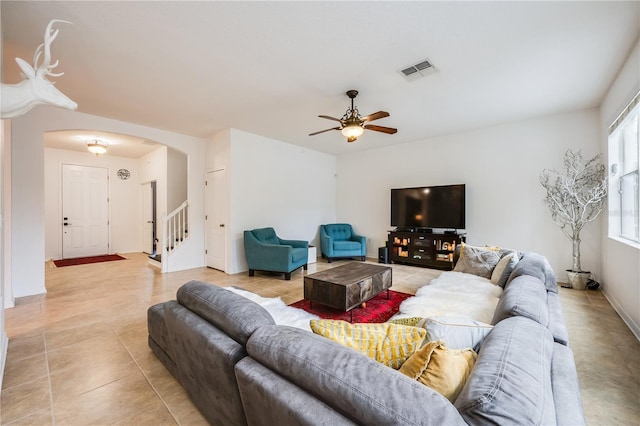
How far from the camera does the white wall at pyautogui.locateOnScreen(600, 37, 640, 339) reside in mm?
2619

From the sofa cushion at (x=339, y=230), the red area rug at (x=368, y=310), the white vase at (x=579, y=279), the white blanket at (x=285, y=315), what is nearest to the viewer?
the white blanket at (x=285, y=315)

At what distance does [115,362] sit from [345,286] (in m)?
2.07

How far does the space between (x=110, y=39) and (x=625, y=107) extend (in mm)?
5132

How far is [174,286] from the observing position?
4.18 metres

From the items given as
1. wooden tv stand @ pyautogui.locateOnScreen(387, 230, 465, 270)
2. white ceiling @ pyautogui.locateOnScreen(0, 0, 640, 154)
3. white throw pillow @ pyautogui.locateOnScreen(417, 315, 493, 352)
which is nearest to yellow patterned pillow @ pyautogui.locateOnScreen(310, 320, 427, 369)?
white throw pillow @ pyautogui.locateOnScreen(417, 315, 493, 352)

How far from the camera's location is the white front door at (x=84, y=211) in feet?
22.2

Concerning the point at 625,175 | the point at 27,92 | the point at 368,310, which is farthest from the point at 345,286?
the point at 625,175

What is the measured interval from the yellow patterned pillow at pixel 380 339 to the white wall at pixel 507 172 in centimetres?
475

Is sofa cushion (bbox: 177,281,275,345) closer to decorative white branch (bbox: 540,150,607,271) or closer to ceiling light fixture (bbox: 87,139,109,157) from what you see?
decorative white branch (bbox: 540,150,607,271)

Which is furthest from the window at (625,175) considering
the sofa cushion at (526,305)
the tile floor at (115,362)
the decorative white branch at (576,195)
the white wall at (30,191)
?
the white wall at (30,191)

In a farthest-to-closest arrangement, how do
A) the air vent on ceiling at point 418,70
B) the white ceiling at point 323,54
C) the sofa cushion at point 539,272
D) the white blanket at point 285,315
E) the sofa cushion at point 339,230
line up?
the sofa cushion at point 339,230
the air vent on ceiling at point 418,70
the sofa cushion at point 539,272
the white ceiling at point 323,54
the white blanket at point 285,315

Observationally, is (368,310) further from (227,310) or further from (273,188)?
(273,188)

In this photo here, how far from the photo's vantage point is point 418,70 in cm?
295

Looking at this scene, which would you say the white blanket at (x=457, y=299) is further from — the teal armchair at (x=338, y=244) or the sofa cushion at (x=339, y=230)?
the sofa cushion at (x=339, y=230)
